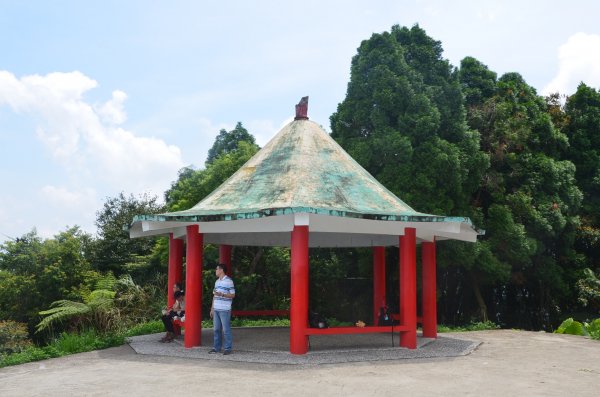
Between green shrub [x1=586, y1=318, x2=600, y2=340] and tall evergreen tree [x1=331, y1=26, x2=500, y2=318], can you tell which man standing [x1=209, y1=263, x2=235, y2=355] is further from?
green shrub [x1=586, y1=318, x2=600, y2=340]

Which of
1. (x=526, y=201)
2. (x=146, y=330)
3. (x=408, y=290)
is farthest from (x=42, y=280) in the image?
(x=526, y=201)

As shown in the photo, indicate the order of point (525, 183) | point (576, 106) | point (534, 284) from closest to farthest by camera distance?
point (525, 183) < point (534, 284) < point (576, 106)

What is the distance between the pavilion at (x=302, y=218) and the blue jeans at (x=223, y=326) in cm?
92

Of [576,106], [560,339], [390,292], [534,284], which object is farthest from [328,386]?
[576,106]

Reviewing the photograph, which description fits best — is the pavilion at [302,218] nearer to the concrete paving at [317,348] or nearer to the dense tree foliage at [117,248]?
the concrete paving at [317,348]

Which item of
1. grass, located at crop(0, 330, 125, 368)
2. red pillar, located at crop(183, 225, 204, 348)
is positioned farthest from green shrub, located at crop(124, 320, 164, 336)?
red pillar, located at crop(183, 225, 204, 348)

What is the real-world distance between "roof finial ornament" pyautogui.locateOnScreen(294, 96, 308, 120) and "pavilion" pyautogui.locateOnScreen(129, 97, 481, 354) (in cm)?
3

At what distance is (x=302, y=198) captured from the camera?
419 inches

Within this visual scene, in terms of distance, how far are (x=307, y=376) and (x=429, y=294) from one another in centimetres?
602

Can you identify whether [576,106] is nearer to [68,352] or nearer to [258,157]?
[258,157]

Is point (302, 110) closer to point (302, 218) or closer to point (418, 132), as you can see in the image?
point (302, 218)

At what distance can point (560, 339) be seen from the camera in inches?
547

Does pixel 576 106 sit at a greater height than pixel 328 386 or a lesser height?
greater

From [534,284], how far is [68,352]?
57.6 feet
